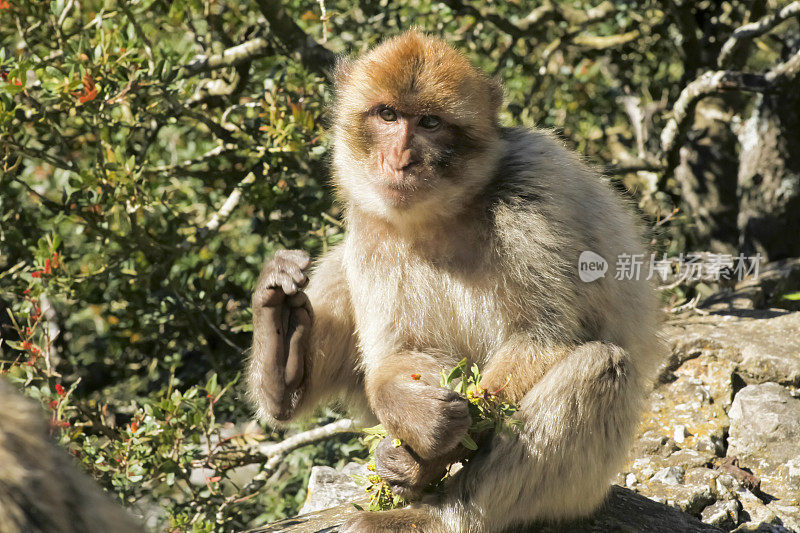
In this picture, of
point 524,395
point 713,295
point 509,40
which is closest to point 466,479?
point 524,395

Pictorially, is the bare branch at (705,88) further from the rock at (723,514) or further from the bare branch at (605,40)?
the rock at (723,514)

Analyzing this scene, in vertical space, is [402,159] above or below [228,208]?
above

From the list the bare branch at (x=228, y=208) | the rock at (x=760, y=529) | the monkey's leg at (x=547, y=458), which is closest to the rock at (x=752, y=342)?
the rock at (x=760, y=529)

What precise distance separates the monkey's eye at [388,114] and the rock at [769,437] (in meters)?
2.47

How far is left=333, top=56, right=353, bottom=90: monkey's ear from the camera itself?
381 centimetres

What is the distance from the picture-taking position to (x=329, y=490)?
4430 millimetres

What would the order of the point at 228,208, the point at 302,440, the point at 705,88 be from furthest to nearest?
the point at 705,88, the point at 228,208, the point at 302,440

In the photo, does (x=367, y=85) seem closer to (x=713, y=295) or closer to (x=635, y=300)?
(x=635, y=300)

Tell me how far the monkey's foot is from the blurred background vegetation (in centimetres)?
130

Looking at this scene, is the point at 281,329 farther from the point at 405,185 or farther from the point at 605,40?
the point at 605,40

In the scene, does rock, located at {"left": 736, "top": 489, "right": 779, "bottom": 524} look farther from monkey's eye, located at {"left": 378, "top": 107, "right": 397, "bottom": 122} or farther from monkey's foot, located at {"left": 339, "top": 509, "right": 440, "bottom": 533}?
monkey's eye, located at {"left": 378, "top": 107, "right": 397, "bottom": 122}

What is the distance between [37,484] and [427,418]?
56.5 inches
